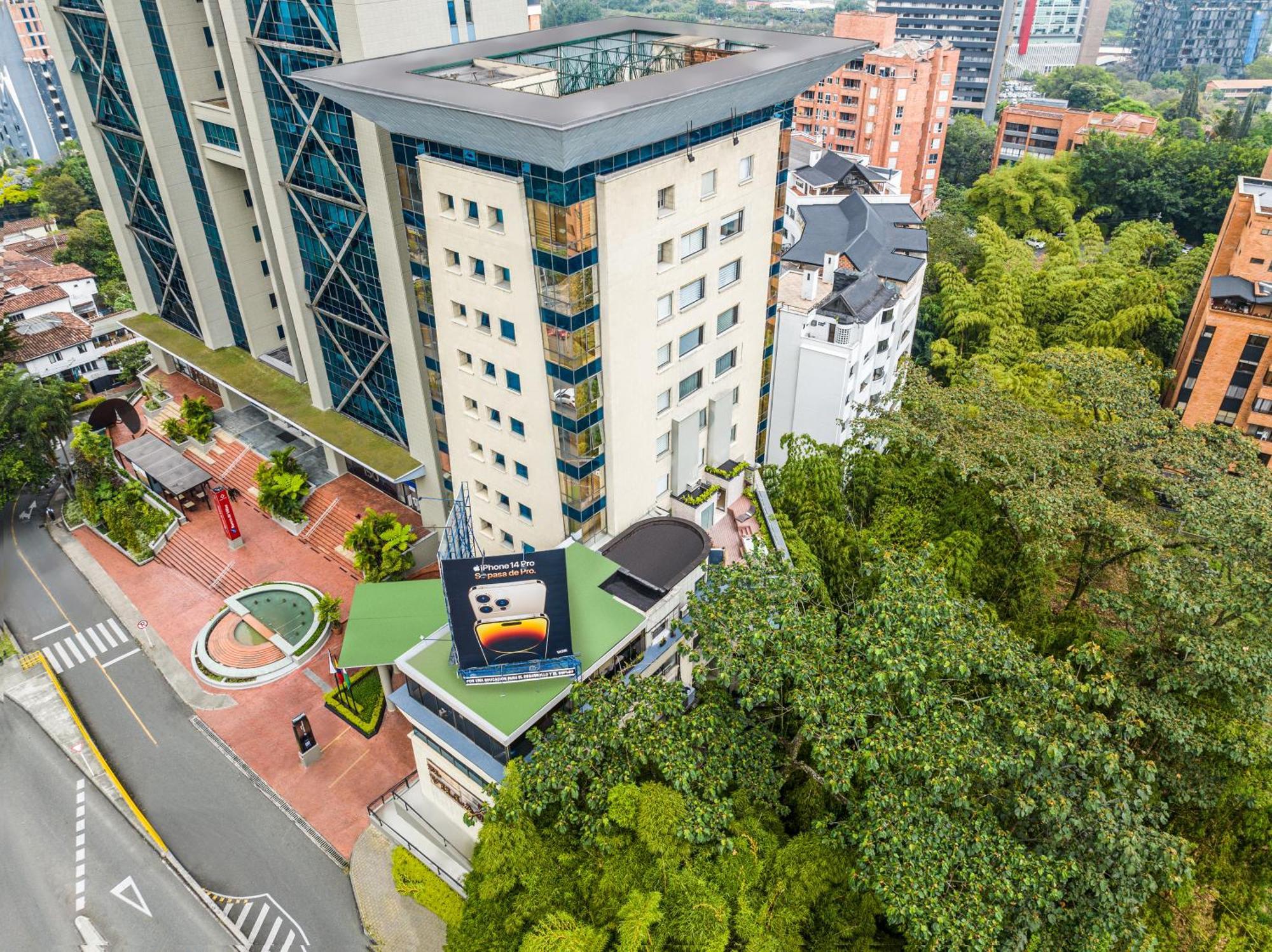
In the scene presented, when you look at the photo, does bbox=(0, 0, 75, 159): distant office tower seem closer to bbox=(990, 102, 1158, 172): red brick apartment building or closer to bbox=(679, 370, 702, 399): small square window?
bbox=(679, 370, 702, 399): small square window

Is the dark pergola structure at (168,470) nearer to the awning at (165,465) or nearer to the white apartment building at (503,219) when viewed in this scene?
the awning at (165,465)

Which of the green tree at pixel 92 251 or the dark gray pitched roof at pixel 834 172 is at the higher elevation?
the dark gray pitched roof at pixel 834 172

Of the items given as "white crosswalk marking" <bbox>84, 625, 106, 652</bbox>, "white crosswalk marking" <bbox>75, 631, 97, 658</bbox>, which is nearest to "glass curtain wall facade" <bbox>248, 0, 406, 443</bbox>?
"white crosswalk marking" <bbox>84, 625, 106, 652</bbox>

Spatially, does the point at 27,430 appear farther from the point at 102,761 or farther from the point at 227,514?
the point at 102,761

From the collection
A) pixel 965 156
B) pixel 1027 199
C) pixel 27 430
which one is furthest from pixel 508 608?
pixel 965 156

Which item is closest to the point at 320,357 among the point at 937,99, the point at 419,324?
the point at 419,324

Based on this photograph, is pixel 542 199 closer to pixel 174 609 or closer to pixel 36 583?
pixel 174 609

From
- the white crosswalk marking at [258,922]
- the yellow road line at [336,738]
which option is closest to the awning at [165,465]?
the yellow road line at [336,738]
